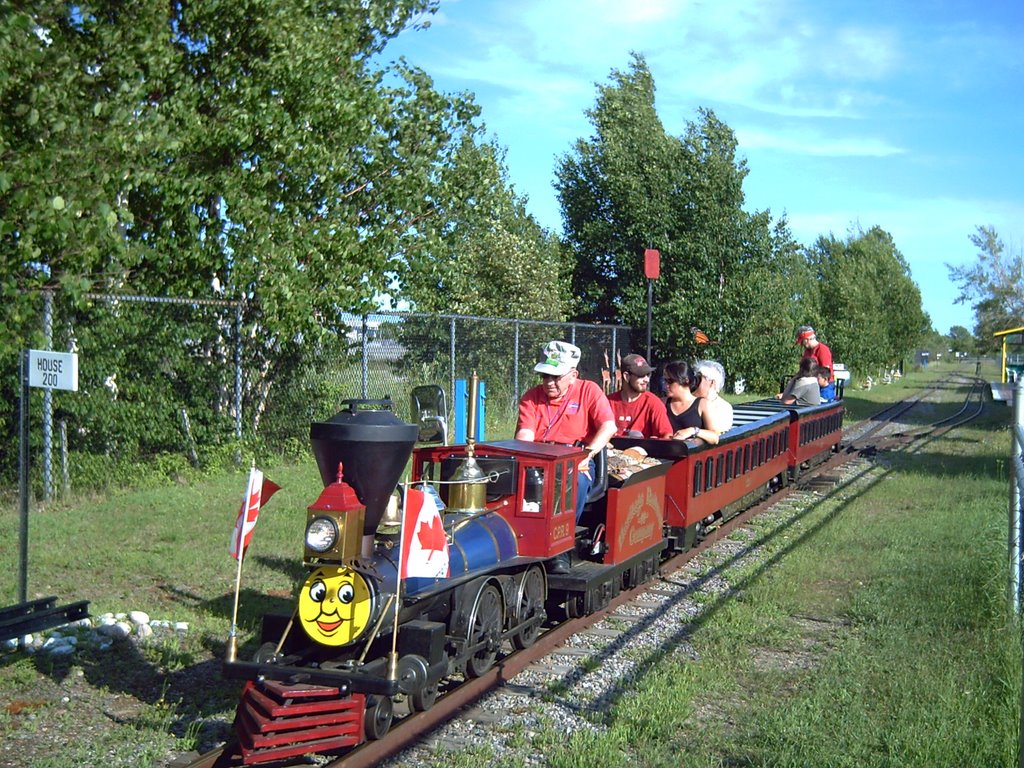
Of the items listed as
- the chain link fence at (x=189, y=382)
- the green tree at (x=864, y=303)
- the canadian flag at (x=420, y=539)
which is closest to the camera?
the canadian flag at (x=420, y=539)

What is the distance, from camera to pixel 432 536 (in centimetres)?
521

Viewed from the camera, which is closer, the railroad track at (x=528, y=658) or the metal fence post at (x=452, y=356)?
the railroad track at (x=528, y=658)

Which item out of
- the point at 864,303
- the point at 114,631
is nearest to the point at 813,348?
the point at 114,631

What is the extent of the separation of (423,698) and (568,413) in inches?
115

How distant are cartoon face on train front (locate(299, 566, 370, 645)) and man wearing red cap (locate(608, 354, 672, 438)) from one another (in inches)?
178

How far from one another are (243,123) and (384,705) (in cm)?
896

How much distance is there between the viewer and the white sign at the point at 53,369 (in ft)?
23.1

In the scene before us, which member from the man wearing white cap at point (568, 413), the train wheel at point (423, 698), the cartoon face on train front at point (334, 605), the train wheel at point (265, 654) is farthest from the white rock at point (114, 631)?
the man wearing white cap at point (568, 413)

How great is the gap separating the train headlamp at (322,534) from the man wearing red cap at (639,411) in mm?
4665

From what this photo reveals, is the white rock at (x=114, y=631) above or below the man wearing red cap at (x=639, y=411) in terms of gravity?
below

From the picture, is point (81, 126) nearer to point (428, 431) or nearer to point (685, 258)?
point (428, 431)

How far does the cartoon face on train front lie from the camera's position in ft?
17.6

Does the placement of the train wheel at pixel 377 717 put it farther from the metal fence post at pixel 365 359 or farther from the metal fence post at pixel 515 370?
the metal fence post at pixel 515 370

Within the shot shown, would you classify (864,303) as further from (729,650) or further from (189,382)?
→ (729,650)
